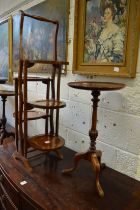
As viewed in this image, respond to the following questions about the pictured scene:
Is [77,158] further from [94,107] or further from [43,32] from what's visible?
[43,32]

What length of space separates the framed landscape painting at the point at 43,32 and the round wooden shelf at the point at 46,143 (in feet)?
2.42

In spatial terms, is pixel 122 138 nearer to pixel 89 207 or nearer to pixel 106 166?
pixel 106 166

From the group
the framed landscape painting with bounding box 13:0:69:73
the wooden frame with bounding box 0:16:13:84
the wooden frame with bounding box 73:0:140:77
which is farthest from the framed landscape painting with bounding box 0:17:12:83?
the wooden frame with bounding box 73:0:140:77

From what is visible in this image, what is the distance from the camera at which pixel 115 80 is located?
1.52 meters

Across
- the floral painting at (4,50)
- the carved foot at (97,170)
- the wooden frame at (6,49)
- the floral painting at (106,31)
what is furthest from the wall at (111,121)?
the floral painting at (4,50)

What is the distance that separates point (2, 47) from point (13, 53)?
400 millimetres

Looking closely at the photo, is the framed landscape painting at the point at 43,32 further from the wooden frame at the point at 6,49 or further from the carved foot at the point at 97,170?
the carved foot at the point at 97,170

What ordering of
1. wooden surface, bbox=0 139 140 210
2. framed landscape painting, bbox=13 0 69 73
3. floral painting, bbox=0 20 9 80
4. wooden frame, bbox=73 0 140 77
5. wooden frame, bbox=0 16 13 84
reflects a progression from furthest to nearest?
floral painting, bbox=0 20 9 80
wooden frame, bbox=0 16 13 84
framed landscape painting, bbox=13 0 69 73
wooden frame, bbox=73 0 140 77
wooden surface, bbox=0 139 140 210

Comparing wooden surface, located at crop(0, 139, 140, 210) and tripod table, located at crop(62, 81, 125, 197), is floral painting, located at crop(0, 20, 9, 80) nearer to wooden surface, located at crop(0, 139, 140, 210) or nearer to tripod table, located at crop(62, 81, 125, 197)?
wooden surface, located at crop(0, 139, 140, 210)

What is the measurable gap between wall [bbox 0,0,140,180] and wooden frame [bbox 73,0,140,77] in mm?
57

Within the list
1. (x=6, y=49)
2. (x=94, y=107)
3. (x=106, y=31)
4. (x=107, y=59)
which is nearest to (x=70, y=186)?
(x=94, y=107)

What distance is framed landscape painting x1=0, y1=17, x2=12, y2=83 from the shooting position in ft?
8.91

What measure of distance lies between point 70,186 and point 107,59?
3.03 ft

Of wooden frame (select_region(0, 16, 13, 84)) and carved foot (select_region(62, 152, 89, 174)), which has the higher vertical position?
wooden frame (select_region(0, 16, 13, 84))
